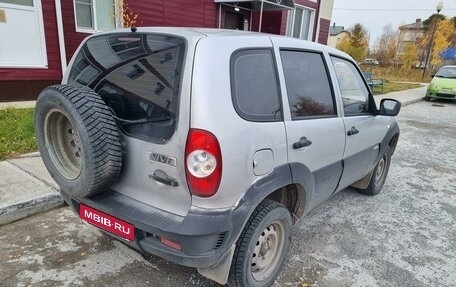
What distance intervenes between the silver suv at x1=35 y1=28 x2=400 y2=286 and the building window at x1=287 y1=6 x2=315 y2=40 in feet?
42.5

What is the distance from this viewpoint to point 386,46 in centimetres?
4597

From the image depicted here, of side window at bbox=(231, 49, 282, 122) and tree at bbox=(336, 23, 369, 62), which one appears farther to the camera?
tree at bbox=(336, 23, 369, 62)

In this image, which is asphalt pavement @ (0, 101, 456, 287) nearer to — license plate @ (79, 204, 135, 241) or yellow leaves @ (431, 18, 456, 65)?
license plate @ (79, 204, 135, 241)

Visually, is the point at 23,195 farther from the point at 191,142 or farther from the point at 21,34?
the point at 21,34

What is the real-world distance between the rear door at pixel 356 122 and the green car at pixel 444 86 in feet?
42.1

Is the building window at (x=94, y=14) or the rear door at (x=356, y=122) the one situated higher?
the building window at (x=94, y=14)

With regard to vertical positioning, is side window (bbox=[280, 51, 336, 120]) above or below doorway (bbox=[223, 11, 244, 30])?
below

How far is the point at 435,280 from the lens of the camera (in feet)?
9.04

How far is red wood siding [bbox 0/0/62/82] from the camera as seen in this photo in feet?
22.4

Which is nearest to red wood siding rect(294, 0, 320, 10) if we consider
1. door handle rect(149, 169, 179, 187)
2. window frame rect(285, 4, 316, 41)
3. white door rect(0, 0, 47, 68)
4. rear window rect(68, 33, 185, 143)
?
window frame rect(285, 4, 316, 41)

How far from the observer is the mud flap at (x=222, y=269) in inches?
83.1

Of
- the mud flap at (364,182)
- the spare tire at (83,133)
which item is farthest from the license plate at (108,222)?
the mud flap at (364,182)

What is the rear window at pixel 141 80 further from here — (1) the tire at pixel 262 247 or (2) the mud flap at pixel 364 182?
(2) the mud flap at pixel 364 182

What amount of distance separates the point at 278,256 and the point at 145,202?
3.71ft
